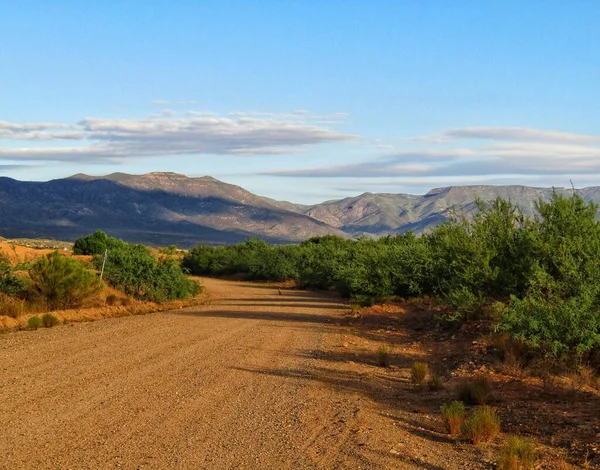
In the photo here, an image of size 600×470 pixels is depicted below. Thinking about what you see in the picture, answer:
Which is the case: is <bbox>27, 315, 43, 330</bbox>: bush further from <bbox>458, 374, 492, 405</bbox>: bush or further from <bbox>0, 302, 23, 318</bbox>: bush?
<bbox>458, 374, 492, 405</bbox>: bush

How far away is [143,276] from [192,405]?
22.3m

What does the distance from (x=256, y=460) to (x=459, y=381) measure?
6.83m

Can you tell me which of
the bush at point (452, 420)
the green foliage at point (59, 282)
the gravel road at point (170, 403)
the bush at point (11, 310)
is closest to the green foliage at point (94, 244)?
the green foliage at point (59, 282)

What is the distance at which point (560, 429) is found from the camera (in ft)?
34.8

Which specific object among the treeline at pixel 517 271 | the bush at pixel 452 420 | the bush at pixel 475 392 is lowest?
the bush at pixel 475 392

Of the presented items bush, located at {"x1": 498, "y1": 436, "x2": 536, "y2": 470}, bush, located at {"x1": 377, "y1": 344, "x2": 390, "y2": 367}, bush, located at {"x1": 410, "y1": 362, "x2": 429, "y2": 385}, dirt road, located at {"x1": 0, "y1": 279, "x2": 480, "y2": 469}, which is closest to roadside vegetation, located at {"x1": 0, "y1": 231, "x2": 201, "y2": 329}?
dirt road, located at {"x1": 0, "y1": 279, "x2": 480, "y2": 469}

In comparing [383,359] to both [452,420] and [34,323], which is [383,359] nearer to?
[452,420]

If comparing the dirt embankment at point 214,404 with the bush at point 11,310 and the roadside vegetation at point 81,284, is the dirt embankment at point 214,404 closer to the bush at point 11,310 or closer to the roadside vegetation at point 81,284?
the bush at point 11,310

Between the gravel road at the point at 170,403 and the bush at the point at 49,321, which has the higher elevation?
the gravel road at the point at 170,403

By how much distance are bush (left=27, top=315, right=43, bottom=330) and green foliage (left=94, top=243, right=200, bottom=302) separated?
31.6 feet

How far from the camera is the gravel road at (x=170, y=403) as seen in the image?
29.6ft

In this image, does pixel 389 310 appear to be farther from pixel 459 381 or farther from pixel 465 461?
pixel 465 461

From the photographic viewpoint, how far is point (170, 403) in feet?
39.1

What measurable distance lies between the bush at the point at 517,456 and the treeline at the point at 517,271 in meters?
5.87
